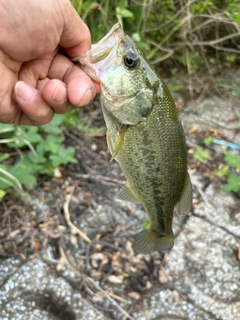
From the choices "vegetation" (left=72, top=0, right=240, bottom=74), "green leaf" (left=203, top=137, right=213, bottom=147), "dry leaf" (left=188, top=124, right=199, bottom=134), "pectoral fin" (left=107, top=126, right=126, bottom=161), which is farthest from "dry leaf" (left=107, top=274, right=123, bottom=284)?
"vegetation" (left=72, top=0, right=240, bottom=74)

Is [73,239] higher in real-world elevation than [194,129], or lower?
higher

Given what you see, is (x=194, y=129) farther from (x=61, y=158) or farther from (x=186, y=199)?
(x=186, y=199)

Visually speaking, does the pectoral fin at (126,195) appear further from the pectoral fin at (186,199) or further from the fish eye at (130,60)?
the fish eye at (130,60)

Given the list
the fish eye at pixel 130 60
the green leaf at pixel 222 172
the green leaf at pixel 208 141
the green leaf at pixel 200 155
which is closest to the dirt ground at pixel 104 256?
the green leaf at pixel 222 172

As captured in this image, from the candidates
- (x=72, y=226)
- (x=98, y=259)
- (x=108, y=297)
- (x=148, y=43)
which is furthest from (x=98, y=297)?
(x=148, y=43)

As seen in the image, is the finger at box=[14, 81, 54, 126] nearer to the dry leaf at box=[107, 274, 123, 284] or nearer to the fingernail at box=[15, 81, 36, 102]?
the fingernail at box=[15, 81, 36, 102]

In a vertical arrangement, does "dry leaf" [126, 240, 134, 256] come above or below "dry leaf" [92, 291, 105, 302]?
below
